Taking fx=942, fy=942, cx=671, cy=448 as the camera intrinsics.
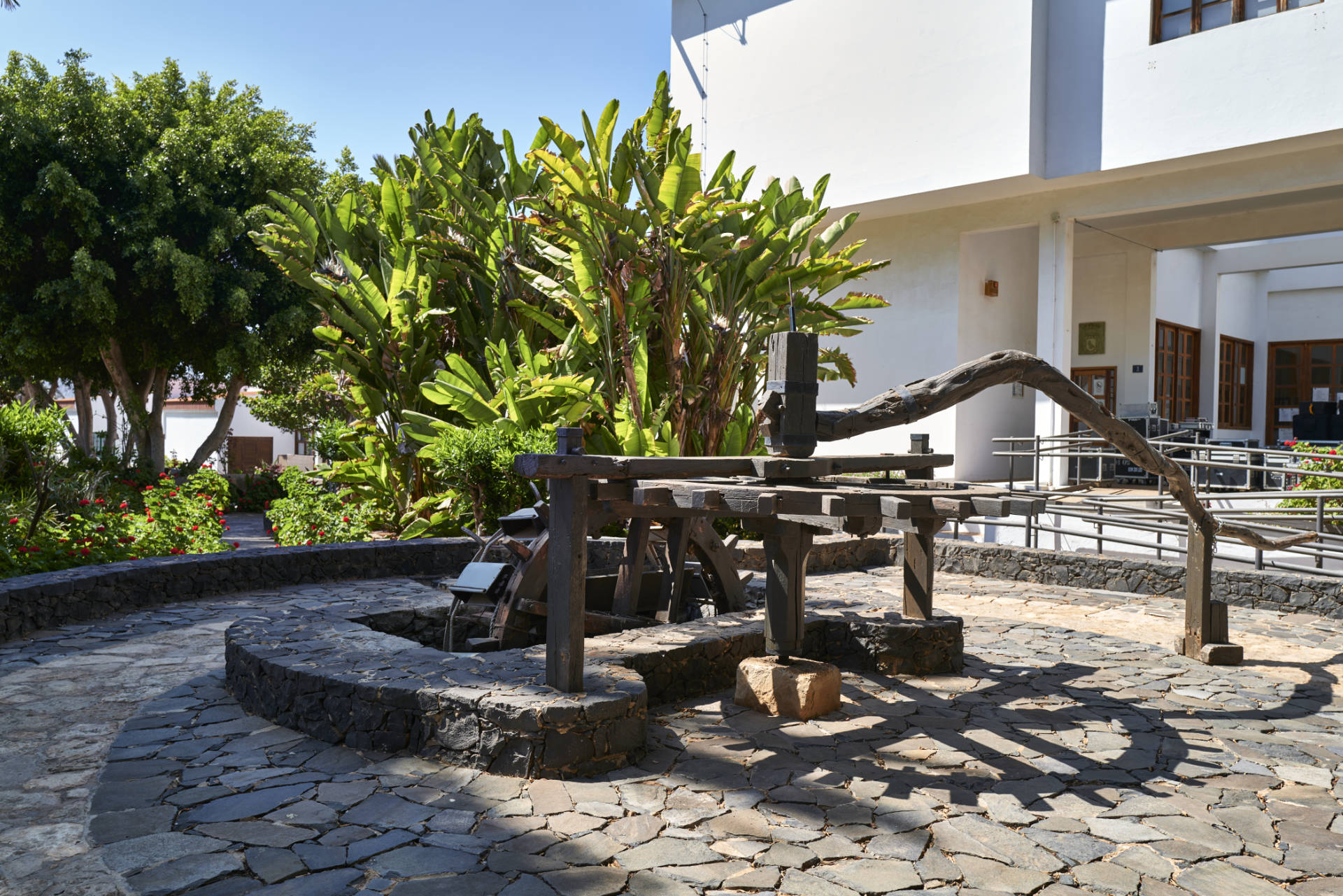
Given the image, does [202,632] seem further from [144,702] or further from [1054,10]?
[1054,10]

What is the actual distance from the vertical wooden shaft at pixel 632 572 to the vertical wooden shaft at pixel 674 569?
19 centimetres

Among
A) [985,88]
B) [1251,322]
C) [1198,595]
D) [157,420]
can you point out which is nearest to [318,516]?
[1198,595]

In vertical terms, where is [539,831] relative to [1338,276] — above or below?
below

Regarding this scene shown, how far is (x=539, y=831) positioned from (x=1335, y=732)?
4344 mm

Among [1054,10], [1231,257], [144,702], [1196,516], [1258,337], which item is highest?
[1054,10]

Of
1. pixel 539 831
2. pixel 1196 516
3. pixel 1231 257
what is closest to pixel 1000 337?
pixel 1231 257

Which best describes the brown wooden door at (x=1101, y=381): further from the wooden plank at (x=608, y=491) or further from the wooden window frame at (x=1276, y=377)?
the wooden plank at (x=608, y=491)

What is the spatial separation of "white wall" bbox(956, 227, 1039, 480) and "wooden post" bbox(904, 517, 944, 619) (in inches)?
438

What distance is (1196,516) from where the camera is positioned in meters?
6.40

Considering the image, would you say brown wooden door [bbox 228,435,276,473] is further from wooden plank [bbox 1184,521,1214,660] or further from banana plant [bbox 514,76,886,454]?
wooden plank [bbox 1184,521,1214,660]

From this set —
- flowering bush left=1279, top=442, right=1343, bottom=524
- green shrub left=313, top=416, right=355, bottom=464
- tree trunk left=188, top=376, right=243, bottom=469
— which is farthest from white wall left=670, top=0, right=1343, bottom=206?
tree trunk left=188, top=376, right=243, bottom=469

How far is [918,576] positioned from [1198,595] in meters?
2.01

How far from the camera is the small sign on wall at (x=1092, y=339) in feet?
64.9

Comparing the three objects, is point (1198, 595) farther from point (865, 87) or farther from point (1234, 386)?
point (1234, 386)
